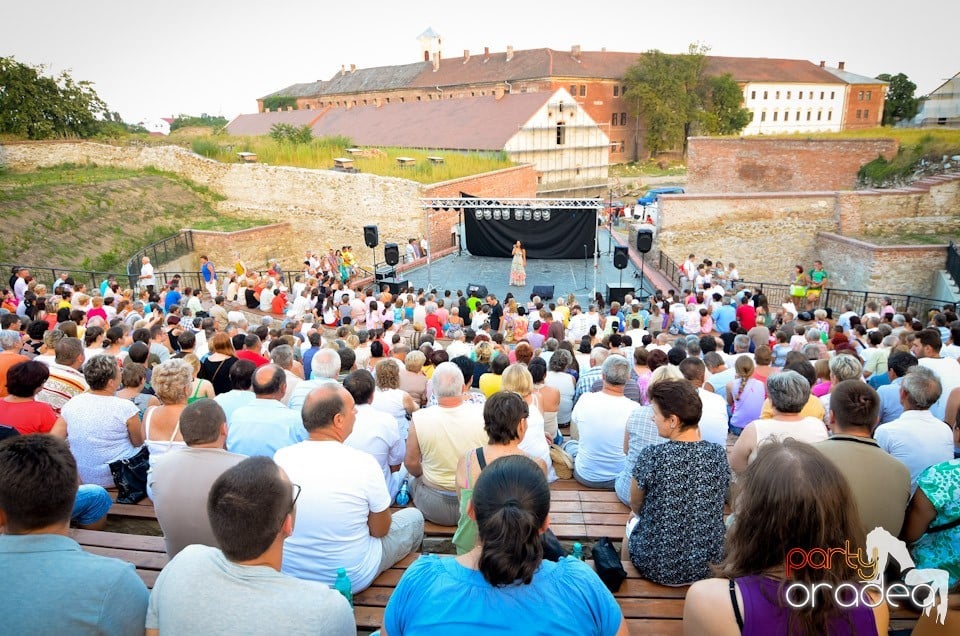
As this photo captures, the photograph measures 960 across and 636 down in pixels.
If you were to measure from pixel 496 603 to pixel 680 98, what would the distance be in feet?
191

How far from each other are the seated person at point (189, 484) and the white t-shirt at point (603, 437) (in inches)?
96.6

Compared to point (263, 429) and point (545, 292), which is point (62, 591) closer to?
point (263, 429)

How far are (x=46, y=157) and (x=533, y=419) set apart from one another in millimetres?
35890

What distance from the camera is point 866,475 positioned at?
2.89 meters

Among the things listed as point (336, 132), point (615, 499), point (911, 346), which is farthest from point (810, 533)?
point (336, 132)

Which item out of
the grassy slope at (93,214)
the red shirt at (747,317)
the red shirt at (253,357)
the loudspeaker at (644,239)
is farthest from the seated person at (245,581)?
the grassy slope at (93,214)

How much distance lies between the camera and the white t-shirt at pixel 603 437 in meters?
4.30

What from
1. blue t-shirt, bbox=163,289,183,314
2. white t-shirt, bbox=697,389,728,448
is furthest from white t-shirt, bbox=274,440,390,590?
blue t-shirt, bbox=163,289,183,314

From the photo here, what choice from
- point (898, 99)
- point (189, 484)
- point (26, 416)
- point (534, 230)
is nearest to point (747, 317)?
point (189, 484)

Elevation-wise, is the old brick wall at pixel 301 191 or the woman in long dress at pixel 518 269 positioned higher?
the old brick wall at pixel 301 191

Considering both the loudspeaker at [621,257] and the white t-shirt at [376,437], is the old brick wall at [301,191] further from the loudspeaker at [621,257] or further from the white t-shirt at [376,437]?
the white t-shirt at [376,437]

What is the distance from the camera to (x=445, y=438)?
3.85 meters

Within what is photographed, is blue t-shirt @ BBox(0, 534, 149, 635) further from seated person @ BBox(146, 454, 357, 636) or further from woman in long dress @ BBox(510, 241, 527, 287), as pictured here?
woman in long dress @ BBox(510, 241, 527, 287)

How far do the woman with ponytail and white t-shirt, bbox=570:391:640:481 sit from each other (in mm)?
2290
